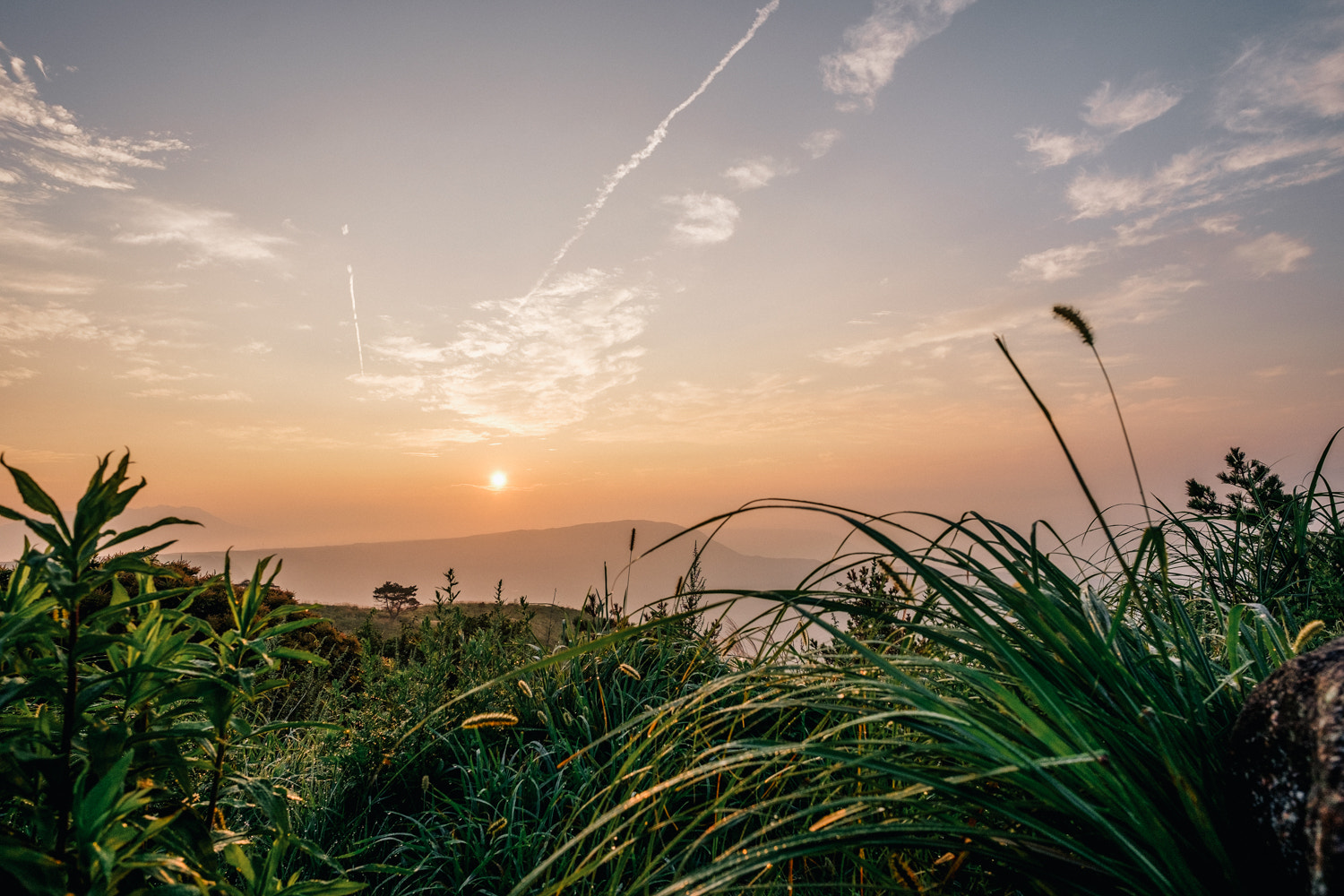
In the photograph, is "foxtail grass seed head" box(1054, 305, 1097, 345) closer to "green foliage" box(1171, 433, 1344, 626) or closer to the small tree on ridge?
"green foliage" box(1171, 433, 1344, 626)

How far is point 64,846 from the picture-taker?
959 mm

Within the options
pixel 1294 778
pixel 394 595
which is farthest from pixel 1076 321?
pixel 394 595

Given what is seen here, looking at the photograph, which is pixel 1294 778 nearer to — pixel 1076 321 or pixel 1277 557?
pixel 1076 321

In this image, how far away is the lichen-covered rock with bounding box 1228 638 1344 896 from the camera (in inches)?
31.8

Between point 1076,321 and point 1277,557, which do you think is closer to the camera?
point 1076,321

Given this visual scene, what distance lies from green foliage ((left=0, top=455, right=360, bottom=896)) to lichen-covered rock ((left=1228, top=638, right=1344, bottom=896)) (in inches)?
57.9

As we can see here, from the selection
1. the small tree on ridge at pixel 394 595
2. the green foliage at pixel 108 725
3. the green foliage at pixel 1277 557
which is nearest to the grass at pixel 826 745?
the green foliage at pixel 108 725

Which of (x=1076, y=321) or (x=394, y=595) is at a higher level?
(x=1076, y=321)

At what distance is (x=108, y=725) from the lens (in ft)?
3.56

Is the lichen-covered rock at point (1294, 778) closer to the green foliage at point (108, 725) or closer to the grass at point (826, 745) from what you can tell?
the grass at point (826, 745)

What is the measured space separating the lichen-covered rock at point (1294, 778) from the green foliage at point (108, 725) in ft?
4.82

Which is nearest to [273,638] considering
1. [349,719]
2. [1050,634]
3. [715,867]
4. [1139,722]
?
[715,867]

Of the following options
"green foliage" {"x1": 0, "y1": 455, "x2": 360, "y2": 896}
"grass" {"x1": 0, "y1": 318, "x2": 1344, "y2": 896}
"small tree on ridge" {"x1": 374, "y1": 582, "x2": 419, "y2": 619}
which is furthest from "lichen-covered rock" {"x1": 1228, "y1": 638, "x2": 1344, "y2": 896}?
"small tree on ridge" {"x1": 374, "y1": 582, "x2": 419, "y2": 619}

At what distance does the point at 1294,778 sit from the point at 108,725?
1.87 meters
